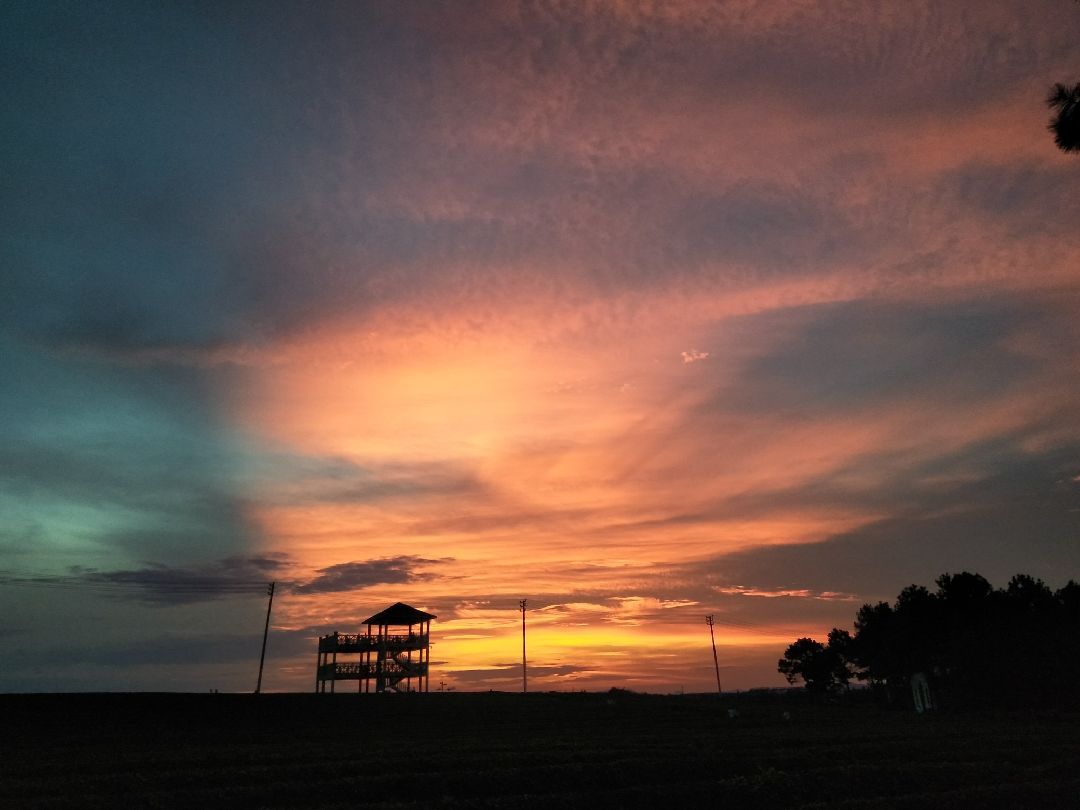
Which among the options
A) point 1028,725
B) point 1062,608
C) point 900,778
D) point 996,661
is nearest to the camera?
point 900,778

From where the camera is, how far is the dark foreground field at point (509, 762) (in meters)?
24.2

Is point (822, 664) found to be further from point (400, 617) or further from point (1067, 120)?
point (1067, 120)

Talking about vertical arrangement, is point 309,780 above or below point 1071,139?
below

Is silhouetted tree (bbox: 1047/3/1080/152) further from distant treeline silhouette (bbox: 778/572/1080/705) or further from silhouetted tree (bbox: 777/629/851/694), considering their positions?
silhouetted tree (bbox: 777/629/851/694)

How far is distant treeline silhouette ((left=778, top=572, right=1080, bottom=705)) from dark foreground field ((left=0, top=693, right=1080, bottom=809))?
14.2 m

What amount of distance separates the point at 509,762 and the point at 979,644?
58355 millimetres

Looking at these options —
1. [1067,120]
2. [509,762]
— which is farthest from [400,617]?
[1067,120]

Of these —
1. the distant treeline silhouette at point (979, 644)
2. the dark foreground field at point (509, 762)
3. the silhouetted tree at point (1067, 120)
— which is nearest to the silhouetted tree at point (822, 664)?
the distant treeline silhouette at point (979, 644)

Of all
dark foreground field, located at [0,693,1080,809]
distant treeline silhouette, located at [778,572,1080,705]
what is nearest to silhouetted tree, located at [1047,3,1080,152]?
dark foreground field, located at [0,693,1080,809]

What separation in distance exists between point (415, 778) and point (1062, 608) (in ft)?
236

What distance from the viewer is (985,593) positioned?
84562 mm

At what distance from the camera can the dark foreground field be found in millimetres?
24156

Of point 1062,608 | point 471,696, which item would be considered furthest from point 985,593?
point 471,696

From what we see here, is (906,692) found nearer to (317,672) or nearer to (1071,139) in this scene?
(317,672)
